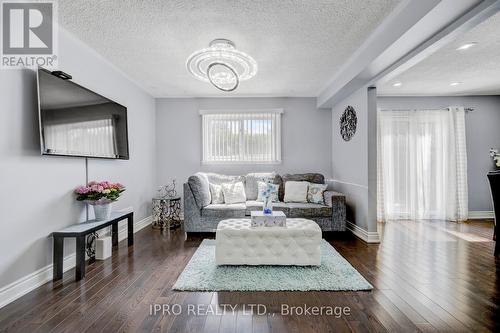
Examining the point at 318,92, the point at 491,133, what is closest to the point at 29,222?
the point at 318,92

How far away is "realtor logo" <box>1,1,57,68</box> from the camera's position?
7.14ft

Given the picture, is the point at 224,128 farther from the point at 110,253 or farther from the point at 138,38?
the point at 110,253

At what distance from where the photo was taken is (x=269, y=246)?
107 inches

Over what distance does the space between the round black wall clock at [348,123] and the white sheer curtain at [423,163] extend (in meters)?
0.98

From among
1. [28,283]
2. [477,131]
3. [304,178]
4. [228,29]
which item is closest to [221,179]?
[304,178]

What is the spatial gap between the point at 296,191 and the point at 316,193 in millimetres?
361

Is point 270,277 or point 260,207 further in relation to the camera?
point 260,207

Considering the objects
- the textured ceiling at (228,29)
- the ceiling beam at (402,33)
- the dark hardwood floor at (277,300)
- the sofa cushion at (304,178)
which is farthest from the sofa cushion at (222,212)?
the ceiling beam at (402,33)

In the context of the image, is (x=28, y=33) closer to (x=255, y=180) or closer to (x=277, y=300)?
(x=277, y=300)

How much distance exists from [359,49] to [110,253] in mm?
4065

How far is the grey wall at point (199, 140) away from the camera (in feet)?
17.3

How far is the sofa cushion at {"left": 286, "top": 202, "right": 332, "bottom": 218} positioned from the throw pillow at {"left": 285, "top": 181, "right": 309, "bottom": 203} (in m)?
0.38

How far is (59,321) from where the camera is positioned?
183 centimetres

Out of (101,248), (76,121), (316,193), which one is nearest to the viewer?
(76,121)
